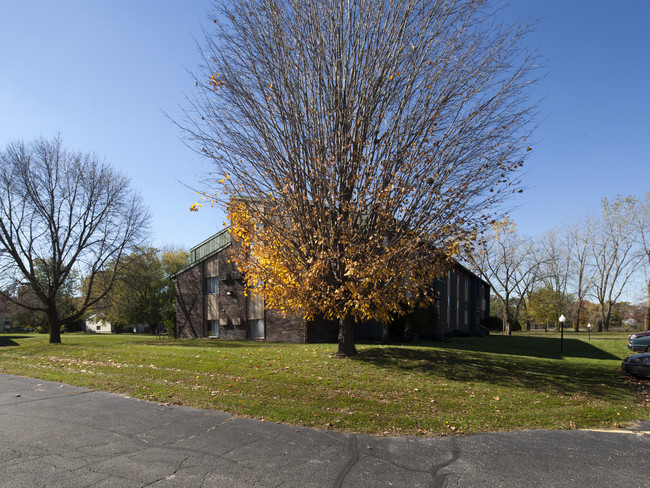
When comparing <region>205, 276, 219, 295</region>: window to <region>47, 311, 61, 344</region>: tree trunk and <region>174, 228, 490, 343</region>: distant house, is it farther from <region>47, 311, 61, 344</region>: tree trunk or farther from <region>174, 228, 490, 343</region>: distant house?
<region>47, 311, 61, 344</region>: tree trunk

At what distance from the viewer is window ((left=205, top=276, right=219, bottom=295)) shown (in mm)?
27064

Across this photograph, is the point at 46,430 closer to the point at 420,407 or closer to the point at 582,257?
the point at 420,407

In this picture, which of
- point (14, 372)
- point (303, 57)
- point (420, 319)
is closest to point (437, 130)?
point (303, 57)

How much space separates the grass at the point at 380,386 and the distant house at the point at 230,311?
6.96 m

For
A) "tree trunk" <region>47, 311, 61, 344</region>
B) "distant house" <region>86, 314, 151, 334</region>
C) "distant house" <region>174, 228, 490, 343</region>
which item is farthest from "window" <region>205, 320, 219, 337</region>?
"distant house" <region>86, 314, 151, 334</region>

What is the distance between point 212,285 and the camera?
89.8 ft

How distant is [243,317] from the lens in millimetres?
24734

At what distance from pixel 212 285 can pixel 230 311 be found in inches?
112

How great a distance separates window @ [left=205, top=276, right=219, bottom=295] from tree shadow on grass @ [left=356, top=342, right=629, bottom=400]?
15.4 m

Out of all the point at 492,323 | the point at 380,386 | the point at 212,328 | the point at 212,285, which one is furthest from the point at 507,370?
the point at 492,323

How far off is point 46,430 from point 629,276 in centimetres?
6199

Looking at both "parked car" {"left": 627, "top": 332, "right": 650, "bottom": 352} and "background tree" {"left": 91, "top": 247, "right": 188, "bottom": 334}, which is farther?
"background tree" {"left": 91, "top": 247, "right": 188, "bottom": 334}

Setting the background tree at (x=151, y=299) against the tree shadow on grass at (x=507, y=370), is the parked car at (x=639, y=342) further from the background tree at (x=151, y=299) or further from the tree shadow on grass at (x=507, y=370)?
the background tree at (x=151, y=299)

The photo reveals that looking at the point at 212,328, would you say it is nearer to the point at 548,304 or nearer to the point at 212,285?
the point at 212,285
